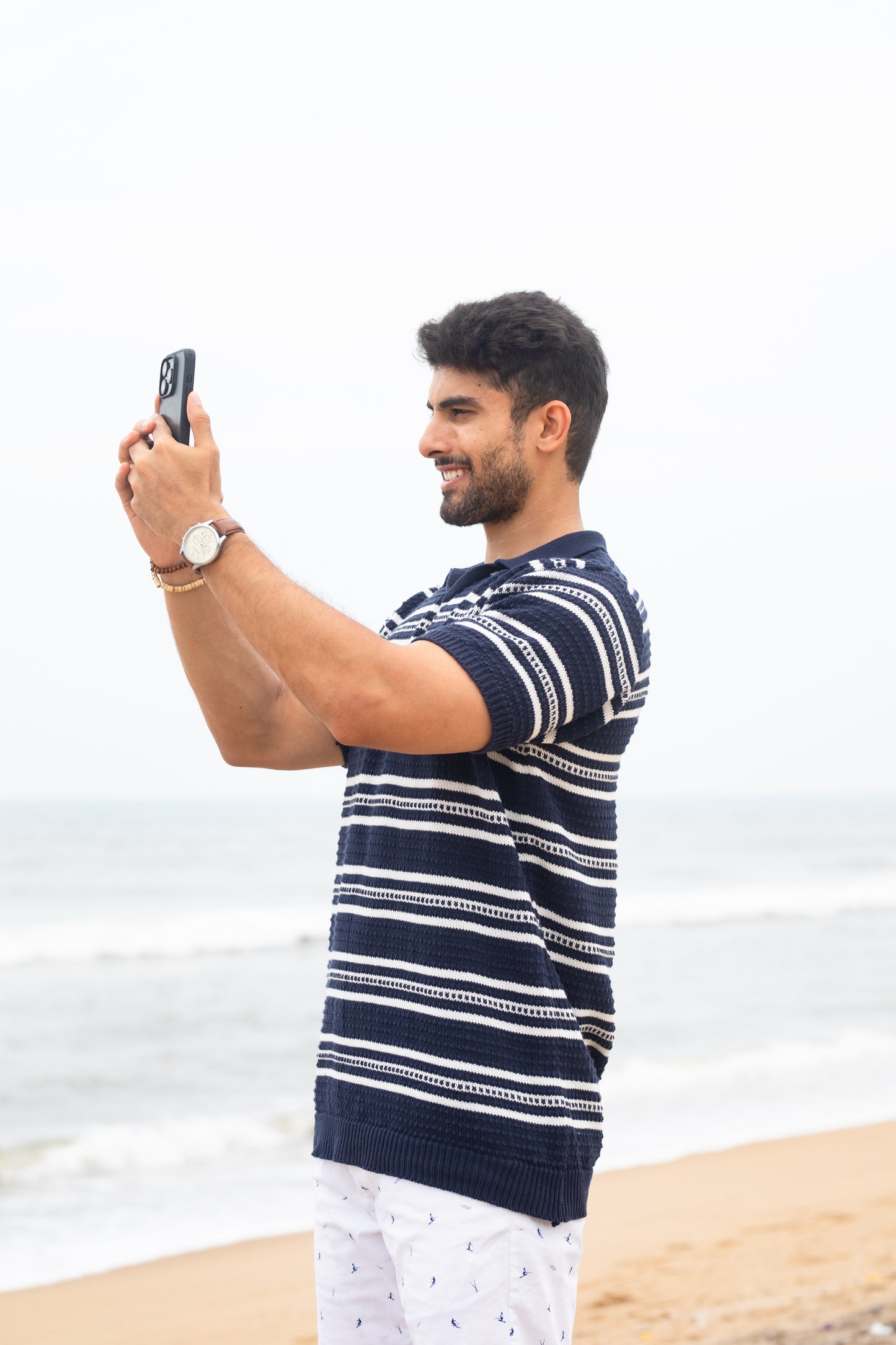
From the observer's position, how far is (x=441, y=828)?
1.59 metres

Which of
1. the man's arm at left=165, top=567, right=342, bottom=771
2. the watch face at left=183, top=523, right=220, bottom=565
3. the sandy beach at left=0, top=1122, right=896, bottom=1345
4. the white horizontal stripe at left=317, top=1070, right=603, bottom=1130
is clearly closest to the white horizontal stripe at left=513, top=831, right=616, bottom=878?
the white horizontal stripe at left=317, top=1070, right=603, bottom=1130

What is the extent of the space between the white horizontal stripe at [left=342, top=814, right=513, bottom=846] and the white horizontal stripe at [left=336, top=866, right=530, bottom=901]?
54mm

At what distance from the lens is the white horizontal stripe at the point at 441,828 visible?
5.15 ft

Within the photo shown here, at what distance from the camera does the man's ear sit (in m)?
1.77

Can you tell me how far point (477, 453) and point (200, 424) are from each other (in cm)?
39

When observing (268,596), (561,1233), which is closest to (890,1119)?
(561,1233)

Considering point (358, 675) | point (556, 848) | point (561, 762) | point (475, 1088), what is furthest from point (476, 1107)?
point (358, 675)

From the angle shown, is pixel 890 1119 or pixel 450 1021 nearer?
pixel 450 1021

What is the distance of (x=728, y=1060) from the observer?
323 inches

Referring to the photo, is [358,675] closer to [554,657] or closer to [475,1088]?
[554,657]

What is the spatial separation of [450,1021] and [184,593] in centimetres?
75

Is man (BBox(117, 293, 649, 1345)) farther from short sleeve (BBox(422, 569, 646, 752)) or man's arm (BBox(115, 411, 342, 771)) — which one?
man's arm (BBox(115, 411, 342, 771))

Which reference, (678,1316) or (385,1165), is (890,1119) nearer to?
(678,1316)

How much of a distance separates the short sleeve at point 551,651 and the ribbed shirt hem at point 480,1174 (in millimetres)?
505
